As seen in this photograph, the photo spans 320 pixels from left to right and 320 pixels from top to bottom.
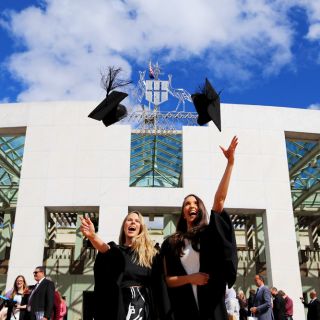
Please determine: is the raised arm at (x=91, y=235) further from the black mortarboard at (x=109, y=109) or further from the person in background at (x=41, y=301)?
the person in background at (x=41, y=301)

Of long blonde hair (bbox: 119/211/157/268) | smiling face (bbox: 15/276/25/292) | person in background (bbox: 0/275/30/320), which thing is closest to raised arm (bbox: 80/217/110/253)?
long blonde hair (bbox: 119/211/157/268)

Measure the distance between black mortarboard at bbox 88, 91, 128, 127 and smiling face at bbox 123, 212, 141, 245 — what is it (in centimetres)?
183

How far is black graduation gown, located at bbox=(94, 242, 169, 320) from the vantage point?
2.93 m

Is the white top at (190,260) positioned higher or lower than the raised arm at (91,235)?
lower

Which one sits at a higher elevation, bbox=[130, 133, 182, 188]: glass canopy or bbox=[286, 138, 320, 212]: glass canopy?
bbox=[130, 133, 182, 188]: glass canopy

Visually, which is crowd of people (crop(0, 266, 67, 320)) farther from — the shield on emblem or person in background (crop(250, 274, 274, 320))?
the shield on emblem

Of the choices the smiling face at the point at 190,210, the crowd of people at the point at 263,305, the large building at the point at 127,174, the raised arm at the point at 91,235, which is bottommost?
the crowd of people at the point at 263,305

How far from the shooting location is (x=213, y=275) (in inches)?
113

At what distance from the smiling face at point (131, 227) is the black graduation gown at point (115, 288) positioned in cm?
22

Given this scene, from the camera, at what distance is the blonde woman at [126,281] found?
2959 millimetres

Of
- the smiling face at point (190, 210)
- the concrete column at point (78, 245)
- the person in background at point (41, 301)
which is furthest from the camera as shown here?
the concrete column at point (78, 245)

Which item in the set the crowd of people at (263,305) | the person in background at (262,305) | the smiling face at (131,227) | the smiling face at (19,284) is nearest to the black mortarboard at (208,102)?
the smiling face at (131,227)

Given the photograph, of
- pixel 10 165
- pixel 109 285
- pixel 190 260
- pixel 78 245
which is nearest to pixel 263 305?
pixel 190 260

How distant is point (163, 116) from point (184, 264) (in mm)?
14516
